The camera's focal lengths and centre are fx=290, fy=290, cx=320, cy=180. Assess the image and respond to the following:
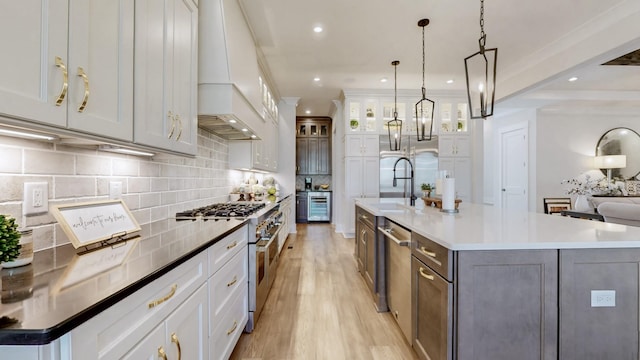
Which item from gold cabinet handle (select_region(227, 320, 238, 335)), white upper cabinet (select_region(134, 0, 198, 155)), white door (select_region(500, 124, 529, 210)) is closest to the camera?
white upper cabinet (select_region(134, 0, 198, 155))

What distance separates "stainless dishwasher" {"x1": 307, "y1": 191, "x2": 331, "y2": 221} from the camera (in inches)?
316

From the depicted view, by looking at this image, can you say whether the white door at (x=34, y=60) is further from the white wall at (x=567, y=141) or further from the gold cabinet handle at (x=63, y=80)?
the white wall at (x=567, y=141)

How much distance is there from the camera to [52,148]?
1.22 m

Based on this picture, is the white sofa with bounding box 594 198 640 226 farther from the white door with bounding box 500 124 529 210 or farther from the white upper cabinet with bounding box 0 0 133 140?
the white upper cabinet with bounding box 0 0 133 140

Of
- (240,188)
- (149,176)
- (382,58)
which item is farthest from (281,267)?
(382,58)

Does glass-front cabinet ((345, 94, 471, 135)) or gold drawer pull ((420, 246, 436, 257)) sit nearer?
gold drawer pull ((420, 246, 436, 257))

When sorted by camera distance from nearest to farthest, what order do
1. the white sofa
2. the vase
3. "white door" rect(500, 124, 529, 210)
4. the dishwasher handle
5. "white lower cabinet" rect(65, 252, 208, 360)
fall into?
"white lower cabinet" rect(65, 252, 208, 360) → the dishwasher handle → the white sofa → the vase → "white door" rect(500, 124, 529, 210)

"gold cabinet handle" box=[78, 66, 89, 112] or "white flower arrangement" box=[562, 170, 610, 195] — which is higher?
"gold cabinet handle" box=[78, 66, 89, 112]

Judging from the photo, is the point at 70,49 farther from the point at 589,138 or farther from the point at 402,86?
the point at 589,138

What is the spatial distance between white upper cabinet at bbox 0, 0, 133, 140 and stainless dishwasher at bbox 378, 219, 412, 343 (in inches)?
68.4

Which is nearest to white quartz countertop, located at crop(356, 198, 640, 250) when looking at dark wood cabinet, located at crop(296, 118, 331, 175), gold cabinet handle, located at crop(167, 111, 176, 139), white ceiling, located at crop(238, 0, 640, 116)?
gold cabinet handle, located at crop(167, 111, 176, 139)

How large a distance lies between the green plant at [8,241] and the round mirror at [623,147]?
29.9 ft

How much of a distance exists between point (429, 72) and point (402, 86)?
0.76m

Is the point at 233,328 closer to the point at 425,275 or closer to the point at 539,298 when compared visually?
the point at 425,275
